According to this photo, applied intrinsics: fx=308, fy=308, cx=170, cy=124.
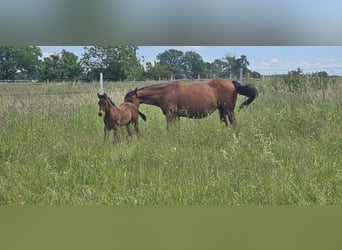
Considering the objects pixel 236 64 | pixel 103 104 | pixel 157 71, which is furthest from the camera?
pixel 103 104

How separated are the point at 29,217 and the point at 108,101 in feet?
2.36

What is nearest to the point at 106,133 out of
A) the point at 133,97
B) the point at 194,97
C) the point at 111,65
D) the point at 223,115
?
the point at 133,97

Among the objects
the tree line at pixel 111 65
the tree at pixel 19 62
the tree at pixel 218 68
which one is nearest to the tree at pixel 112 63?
the tree line at pixel 111 65

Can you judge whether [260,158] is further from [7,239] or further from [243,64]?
[7,239]

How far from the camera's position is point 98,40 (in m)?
1.30

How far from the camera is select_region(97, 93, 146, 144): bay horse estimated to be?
69.0 inches

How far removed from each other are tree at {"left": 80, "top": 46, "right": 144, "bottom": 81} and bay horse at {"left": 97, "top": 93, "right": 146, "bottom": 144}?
167 millimetres

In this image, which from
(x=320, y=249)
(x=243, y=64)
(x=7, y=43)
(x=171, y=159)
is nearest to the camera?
(x=320, y=249)

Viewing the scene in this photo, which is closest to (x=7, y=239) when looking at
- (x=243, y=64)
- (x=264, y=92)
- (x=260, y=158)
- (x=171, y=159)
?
(x=171, y=159)

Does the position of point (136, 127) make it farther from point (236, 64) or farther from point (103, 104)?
point (236, 64)

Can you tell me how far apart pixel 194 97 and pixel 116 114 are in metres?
0.47

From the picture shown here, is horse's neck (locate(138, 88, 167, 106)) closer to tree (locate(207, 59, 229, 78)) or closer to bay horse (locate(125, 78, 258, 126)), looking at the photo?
bay horse (locate(125, 78, 258, 126))

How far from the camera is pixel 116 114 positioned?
1785mm

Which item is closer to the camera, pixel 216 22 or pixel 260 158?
pixel 216 22
